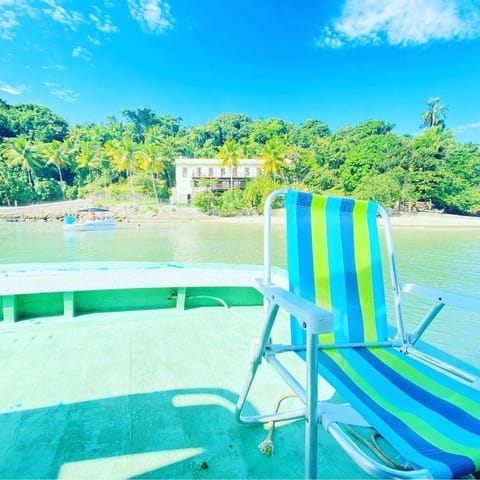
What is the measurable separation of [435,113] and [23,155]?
137 ft

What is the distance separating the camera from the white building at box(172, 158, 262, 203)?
26125mm

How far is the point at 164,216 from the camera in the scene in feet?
75.7

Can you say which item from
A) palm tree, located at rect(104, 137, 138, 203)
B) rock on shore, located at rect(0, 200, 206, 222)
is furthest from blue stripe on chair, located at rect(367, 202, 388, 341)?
palm tree, located at rect(104, 137, 138, 203)

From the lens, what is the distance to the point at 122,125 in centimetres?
3681

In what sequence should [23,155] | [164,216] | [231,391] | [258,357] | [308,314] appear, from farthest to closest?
1. [23,155]
2. [164,216]
3. [231,391]
4. [258,357]
5. [308,314]

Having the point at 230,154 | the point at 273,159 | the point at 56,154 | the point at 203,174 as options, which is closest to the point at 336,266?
the point at 273,159

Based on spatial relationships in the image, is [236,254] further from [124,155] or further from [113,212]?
[124,155]

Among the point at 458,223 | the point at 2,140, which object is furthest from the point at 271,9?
the point at 2,140

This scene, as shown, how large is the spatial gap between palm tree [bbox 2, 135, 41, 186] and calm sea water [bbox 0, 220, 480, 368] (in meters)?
10.6

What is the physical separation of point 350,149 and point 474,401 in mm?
27511

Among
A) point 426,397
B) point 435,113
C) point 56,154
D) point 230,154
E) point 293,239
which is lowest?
point 426,397

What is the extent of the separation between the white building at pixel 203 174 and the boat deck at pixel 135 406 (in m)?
24.9

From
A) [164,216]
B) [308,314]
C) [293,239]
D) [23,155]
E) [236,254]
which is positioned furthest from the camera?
[23,155]

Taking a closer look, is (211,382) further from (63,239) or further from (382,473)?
(63,239)
